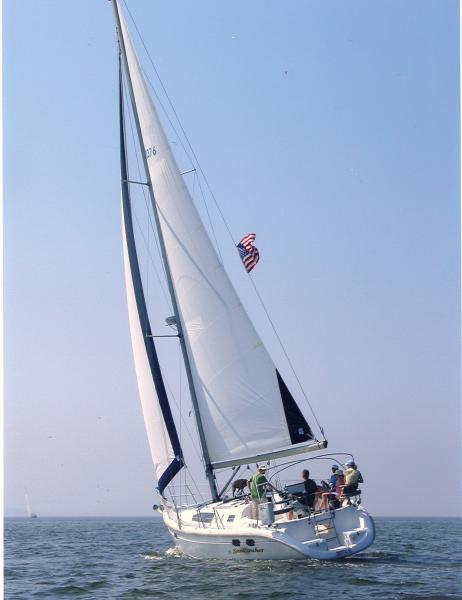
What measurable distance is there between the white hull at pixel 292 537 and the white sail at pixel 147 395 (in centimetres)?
352

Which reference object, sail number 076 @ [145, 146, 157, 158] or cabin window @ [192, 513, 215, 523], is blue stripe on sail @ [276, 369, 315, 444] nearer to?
cabin window @ [192, 513, 215, 523]

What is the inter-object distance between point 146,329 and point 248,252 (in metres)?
3.61

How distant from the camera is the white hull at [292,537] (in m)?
17.9

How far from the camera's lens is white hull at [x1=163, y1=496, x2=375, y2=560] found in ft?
58.8

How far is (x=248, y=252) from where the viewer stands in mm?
22969

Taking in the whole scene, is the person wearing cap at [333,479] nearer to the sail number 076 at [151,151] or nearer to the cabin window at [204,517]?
the cabin window at [204,517]

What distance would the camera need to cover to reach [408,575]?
56.3 ft

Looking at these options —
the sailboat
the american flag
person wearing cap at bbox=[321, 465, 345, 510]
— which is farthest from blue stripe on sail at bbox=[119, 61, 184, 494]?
person wearing cap at bbox=[321, 465, 345, 510]

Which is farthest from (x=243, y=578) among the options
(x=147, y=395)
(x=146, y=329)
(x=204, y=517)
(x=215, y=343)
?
(x=146, y=329)

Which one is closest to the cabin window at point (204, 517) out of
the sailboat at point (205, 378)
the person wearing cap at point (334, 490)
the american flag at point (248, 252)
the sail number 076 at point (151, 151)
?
the sailboat at point (205, 378)

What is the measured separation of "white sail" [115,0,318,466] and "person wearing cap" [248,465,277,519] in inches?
49.9

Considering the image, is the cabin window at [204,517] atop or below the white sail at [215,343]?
below

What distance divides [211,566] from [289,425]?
415cm

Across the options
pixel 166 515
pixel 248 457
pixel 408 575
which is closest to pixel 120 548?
pixel 166 515
